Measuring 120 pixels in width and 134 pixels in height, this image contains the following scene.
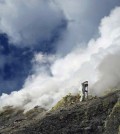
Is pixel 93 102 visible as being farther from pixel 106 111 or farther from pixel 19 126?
pixel 19 126

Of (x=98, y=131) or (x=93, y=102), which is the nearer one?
(x=98, y=131)

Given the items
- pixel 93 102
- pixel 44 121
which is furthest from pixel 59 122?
pixel 93 102

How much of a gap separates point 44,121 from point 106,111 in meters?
18.5

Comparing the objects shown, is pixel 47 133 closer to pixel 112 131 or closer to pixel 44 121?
pixel 44 121

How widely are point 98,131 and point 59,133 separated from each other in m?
11.0

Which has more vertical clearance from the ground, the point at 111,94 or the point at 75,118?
the point at 111,94

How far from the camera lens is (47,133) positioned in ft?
515

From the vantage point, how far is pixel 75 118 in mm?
163000

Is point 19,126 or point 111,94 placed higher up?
point 111,94

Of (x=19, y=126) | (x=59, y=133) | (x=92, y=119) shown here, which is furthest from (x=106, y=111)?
(x=19, y=126)

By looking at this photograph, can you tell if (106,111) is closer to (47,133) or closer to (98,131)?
(98,131)

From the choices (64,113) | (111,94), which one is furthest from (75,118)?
(111,94)

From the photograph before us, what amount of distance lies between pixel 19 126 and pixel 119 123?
31.2 meters

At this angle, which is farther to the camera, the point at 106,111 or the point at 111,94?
the point at 111,94
